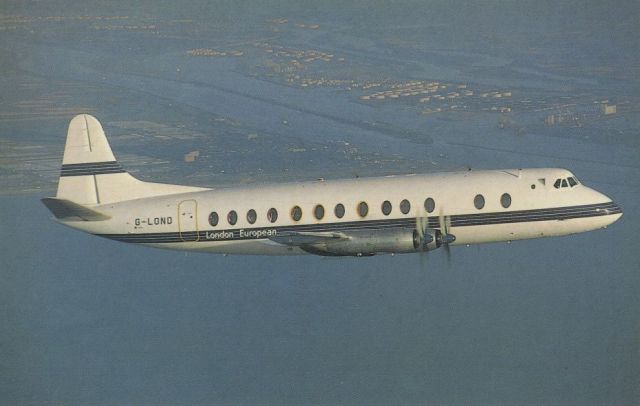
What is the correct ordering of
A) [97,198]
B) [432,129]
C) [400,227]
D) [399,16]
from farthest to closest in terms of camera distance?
[399,16], [432,129], [97,198], [400,227]

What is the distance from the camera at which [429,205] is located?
175 ft

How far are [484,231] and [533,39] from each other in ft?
141

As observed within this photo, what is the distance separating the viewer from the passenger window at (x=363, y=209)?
53625 mm

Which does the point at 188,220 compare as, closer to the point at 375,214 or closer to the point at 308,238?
the point at 308,238

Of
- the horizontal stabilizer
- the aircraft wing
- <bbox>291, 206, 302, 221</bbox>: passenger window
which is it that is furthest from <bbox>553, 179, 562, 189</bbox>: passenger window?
the horizontal stabilizer

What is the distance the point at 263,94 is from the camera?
8875cm

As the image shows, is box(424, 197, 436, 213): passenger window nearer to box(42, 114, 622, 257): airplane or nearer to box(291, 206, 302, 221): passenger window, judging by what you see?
box(42, 114, 622, 257): airplane

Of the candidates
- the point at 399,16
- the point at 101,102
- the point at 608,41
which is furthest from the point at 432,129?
the point at 101,102

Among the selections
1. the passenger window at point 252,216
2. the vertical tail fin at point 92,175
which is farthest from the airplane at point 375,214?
the vertical tail fin at point 92,175

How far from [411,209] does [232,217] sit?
8.12m

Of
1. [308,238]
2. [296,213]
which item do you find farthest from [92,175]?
[308,238]

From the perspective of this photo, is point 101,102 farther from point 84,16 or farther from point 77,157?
point 77,157

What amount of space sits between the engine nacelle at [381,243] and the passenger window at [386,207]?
117 centimetres

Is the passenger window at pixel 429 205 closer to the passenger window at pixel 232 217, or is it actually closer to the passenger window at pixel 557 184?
the passenger window at pixel 557 184
